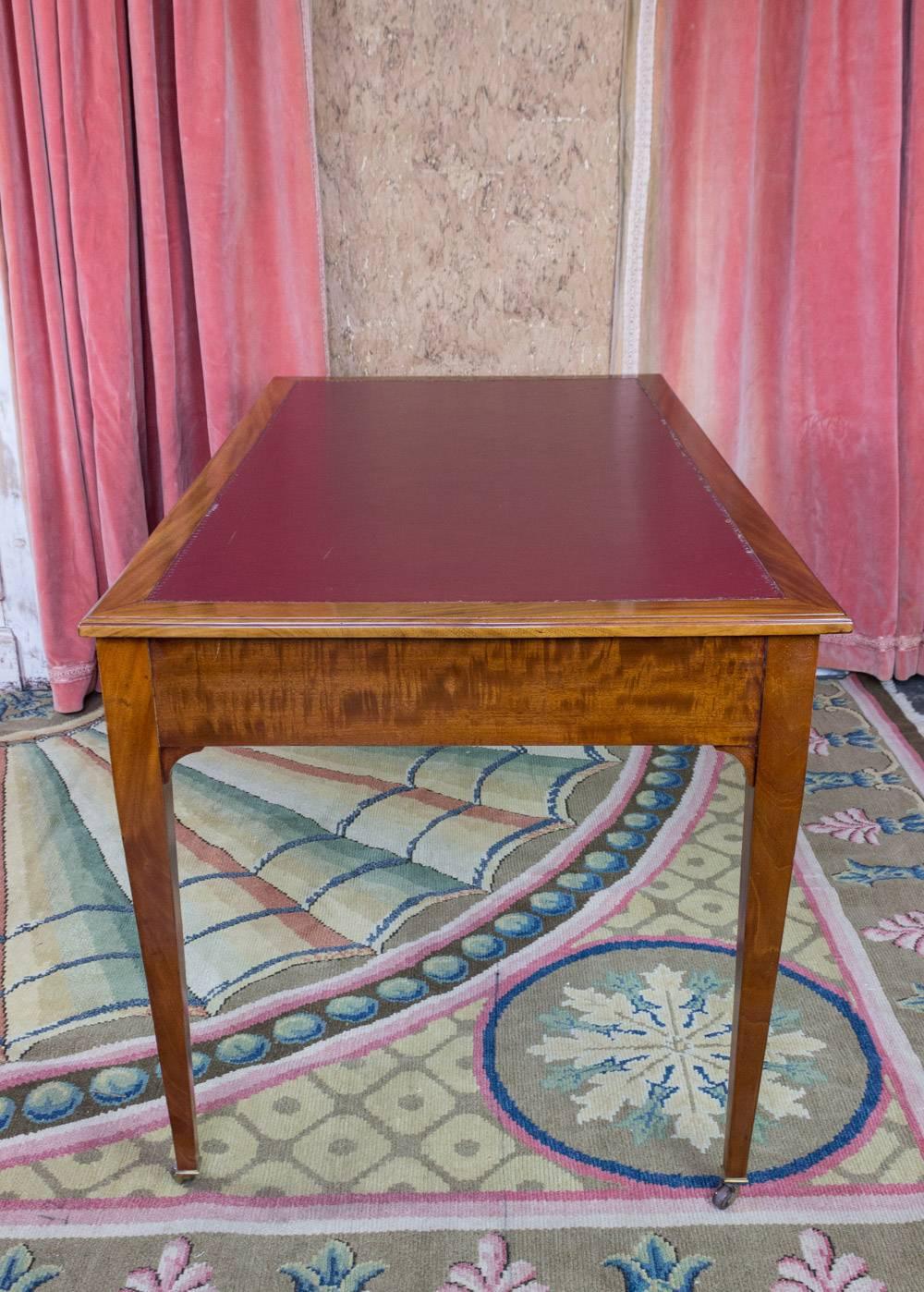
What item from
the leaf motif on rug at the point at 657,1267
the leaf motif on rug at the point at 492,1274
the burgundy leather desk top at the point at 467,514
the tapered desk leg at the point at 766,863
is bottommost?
the leaf motif on rug at the point at 657,1267

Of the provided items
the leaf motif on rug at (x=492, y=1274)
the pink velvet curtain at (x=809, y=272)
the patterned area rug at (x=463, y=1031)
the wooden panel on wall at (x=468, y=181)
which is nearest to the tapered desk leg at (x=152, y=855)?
the patterned area rug at (x=463, y=1031)

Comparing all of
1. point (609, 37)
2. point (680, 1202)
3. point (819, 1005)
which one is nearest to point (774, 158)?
point (609, 37)

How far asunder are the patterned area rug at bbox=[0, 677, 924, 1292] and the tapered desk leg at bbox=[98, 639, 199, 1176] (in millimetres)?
140

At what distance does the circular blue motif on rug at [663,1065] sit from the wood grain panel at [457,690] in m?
0.61

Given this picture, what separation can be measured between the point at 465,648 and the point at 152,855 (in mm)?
414

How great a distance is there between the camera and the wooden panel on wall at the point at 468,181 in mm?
2363

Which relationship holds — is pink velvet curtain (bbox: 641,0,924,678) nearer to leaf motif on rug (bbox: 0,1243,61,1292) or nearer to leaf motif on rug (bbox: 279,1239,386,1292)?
leaf motif on rug (bbox: 279,1239,386,1292)

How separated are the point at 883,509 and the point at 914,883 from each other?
95 cm

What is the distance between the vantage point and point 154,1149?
58.9 inches

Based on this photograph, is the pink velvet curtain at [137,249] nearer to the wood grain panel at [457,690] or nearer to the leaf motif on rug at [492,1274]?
the wood grain panel at [457,690]

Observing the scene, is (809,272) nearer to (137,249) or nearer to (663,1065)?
(137,249)

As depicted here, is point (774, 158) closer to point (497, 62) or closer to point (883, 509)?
point (497, 62)

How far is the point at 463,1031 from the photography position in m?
1.68

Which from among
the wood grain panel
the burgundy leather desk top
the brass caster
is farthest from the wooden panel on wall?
the brass caster
